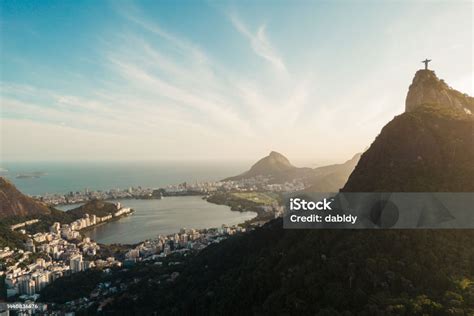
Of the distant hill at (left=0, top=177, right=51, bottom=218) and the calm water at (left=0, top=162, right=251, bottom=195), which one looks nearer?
the distant hill at (left=0, top=177, right=51, bottom=218)

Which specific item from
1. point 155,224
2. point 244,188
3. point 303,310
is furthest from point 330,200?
point 244,188

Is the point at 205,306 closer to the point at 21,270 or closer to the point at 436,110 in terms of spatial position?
the point at 436,110

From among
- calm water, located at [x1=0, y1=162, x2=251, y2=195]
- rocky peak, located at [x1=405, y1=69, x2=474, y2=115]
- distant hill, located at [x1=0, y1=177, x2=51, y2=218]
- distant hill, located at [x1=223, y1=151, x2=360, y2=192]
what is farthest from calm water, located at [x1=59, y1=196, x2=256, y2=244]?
calm water, located at [x1=0, y1=162, x2=251, y2=195]

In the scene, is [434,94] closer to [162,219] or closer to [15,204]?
[162,219]

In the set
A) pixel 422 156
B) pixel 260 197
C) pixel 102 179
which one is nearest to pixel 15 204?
pixel 260 197

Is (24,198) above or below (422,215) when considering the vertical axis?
below

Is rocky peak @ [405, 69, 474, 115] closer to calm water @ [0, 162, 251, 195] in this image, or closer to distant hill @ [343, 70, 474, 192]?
distant hill @ [343, 70, 474, 192]

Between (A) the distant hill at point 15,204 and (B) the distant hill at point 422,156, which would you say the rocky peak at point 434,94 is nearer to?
(B) the distant hill at point 422,156
